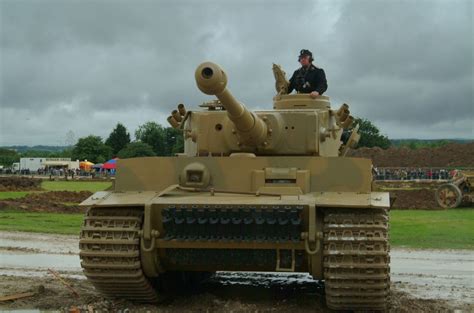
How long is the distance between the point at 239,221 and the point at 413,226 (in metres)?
14.9

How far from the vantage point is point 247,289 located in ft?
39.3

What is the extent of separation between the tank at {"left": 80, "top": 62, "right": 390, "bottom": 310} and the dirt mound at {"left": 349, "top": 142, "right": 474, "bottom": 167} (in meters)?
62.5

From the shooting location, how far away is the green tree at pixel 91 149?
4401 inches

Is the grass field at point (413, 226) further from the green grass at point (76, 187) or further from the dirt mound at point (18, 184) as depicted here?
the green grass at point (76, 187)

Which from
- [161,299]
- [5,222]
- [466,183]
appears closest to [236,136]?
[161,299]

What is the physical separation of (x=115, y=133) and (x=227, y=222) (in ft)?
325

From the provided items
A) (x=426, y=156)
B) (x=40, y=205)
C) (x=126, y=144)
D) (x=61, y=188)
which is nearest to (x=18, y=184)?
Result: (x=61, y=188)

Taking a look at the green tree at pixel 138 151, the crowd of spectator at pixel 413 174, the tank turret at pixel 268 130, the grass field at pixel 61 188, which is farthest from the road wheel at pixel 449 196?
the green tree at pixel 138 151

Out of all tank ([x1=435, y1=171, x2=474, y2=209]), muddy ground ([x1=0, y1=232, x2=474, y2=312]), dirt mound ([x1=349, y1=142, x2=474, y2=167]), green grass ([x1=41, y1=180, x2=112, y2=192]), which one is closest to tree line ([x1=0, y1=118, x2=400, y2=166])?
dirt mound ([x1=349, y1=142, x2=474, y2=167])

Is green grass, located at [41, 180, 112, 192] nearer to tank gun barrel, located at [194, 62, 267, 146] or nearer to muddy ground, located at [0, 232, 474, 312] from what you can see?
muddy ground, located at [0, 232, 474, 312]

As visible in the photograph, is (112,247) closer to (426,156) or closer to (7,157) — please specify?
(426,156)

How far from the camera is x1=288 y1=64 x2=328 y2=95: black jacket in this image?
1369 centimetres

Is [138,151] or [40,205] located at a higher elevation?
[138,151]

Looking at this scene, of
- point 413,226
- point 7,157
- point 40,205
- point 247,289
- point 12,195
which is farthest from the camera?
point 7,157
